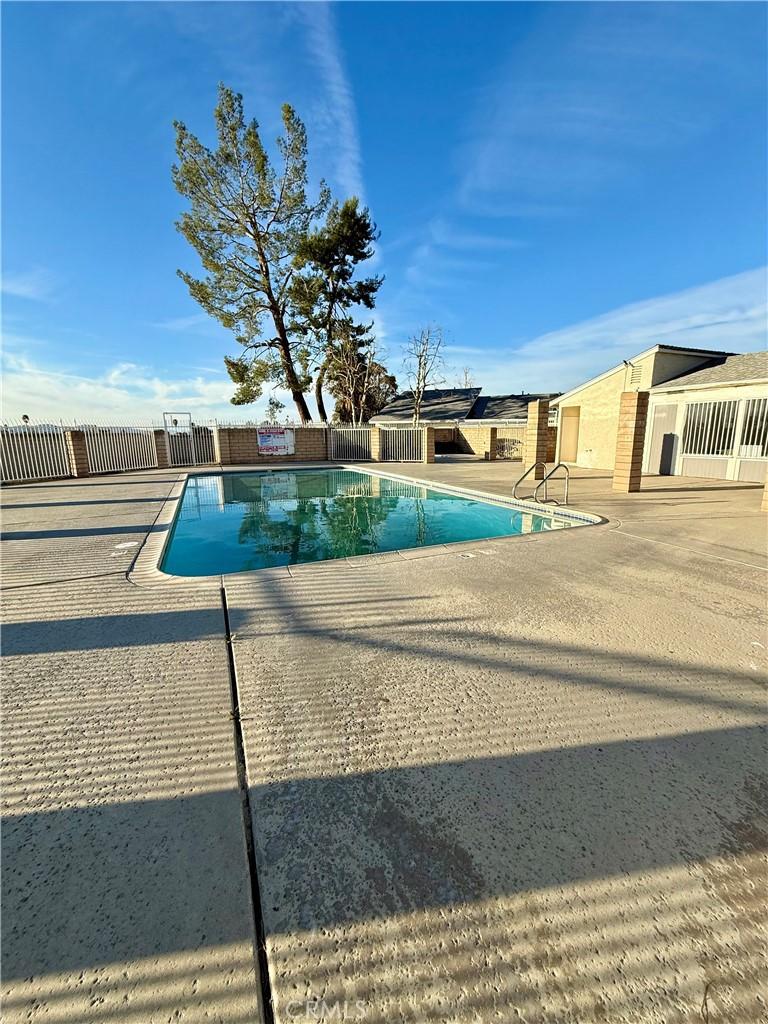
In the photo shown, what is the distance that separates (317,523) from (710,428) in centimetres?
1050

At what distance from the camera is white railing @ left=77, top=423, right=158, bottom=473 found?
1523cm

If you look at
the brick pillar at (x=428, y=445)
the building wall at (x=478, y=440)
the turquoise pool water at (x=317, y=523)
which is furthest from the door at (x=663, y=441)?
the building wall at (x=478, y=440)

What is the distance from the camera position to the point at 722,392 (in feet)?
34.2

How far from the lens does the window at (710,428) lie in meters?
10.5

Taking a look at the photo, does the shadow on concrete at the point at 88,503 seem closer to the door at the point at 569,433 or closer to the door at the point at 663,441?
the door at the point at 663,441

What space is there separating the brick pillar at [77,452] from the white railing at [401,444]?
12.0 m

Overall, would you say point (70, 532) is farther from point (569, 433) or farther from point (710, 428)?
point (569, 433)

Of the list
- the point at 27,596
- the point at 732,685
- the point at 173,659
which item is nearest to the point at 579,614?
the point at 732,685

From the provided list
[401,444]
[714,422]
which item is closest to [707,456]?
[714,422]

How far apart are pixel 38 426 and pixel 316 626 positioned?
15.2 meters

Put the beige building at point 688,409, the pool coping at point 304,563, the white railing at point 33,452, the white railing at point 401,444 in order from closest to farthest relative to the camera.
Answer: the pool coping at point 304,563
the beige building at point 688,409
the white railing at point 33,452
the white railing at point 401,444

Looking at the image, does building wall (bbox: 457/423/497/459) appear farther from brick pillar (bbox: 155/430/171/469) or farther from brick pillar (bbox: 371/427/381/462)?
brick pillar (bbox: 155/430/171/469)

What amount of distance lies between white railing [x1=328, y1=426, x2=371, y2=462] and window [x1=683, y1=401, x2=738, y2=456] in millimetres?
13209

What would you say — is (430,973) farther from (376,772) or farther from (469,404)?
(469,404)
